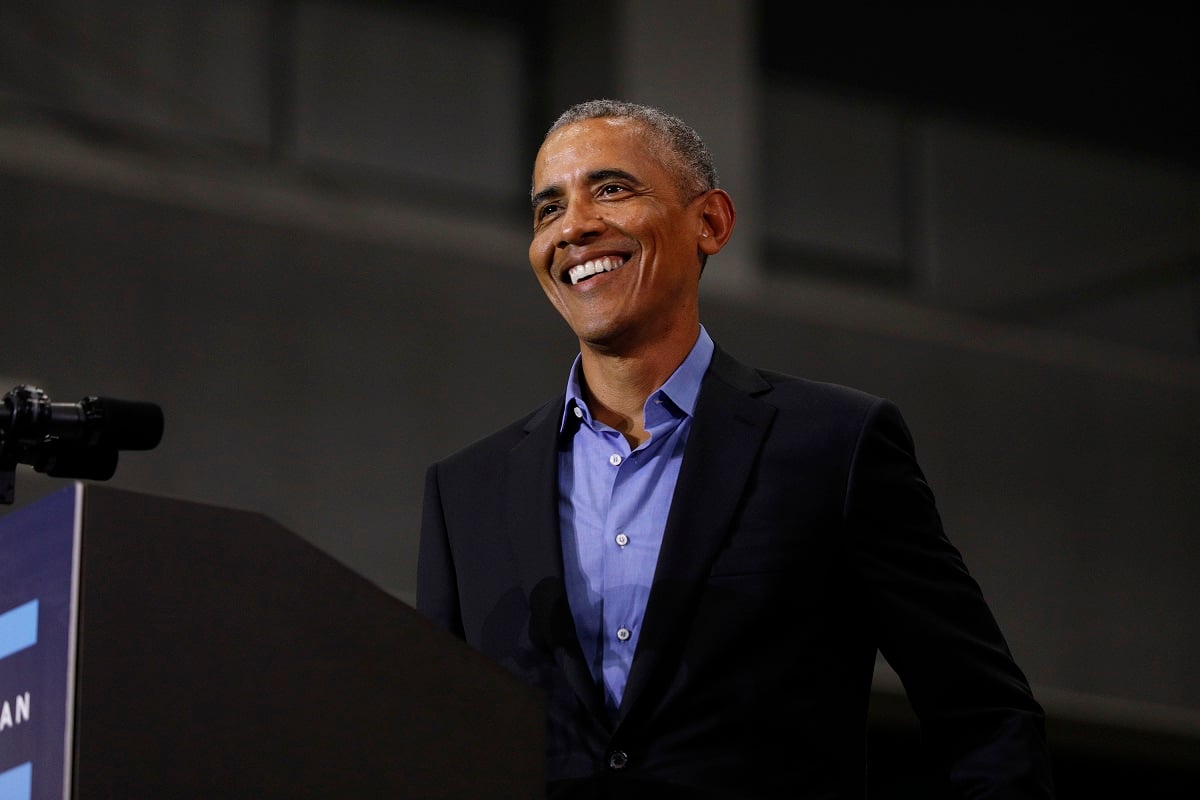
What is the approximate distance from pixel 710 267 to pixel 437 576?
3.59 meters

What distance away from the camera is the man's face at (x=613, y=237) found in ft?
6.00

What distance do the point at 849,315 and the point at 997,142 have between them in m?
0.84

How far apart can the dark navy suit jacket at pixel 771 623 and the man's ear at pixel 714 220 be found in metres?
0.22

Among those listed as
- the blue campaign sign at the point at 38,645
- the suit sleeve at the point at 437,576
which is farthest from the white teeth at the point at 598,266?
the blue campaign sign at the point at 38,645

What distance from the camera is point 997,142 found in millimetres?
5902

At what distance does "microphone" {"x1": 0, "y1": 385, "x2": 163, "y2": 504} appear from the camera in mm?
1268

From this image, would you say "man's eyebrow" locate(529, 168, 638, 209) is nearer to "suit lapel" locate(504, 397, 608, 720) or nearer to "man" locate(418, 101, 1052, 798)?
"man" locate(418, 101, 1052, 798)

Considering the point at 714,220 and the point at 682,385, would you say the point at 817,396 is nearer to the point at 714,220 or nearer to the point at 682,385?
the point at 682,385

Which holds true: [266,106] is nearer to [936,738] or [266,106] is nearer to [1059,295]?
[1059,295]

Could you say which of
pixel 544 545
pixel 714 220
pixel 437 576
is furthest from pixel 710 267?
pixel 544 545

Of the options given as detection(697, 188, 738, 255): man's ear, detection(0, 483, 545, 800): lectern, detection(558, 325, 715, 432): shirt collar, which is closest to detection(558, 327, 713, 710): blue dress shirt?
detection(558, 325, 715, 432): shirt collar

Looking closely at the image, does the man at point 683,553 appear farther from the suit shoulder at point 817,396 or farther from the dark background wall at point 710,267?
the dark background wall at point 710,267

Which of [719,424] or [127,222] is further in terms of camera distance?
[127,222]

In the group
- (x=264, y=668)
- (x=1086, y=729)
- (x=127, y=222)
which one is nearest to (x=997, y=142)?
(x=1086, y=729)
